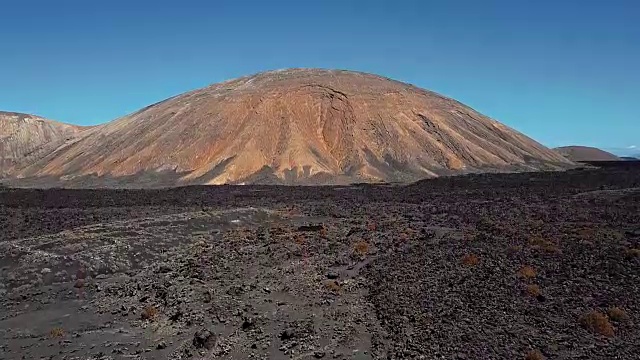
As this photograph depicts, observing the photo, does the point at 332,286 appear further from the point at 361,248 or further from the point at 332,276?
the point at 361,248

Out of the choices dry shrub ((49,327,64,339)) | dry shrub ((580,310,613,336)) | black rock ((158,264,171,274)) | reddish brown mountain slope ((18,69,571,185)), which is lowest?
dry shrub ((49,327,64,339))

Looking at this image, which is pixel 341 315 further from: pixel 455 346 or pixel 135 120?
pixel 135 120

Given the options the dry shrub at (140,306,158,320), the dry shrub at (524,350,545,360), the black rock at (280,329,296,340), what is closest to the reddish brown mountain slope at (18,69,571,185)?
the dry shrub at (140,306,158,320)

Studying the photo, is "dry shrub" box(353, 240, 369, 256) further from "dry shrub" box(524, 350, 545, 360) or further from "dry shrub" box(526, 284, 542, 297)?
"dry shrub" box(524, 350, 545, 360)

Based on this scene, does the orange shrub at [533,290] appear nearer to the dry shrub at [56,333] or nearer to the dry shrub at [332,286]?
the dry shrub at [332,286]

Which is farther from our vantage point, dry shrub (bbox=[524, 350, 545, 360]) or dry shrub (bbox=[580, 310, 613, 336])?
dry shrub (bbox=[580, 310, 613, 336])

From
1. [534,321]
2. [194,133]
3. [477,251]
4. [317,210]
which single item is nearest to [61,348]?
[534,321]

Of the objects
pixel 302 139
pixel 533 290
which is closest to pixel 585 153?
pixel 302 139

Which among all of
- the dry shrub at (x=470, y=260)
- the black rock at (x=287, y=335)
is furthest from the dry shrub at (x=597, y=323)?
the black rock at (x=287, y=335)
